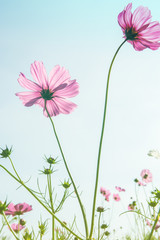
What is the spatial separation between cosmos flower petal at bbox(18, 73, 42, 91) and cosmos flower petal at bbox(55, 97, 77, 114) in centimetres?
9

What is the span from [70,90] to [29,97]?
0.50ft

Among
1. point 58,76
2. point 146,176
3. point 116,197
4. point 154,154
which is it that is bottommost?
point 116,197

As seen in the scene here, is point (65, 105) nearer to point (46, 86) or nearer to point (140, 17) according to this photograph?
point (46, 86)

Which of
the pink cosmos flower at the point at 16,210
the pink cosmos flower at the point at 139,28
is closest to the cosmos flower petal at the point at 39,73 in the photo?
the pink cosmos flower at the point at 139,28

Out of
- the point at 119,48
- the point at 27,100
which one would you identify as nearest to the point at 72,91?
the point at 27,100

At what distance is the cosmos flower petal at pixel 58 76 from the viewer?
0.96 metres

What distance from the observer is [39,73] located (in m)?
0.96

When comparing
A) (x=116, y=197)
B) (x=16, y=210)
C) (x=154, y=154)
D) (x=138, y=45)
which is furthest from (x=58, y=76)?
(x=116, y=197)

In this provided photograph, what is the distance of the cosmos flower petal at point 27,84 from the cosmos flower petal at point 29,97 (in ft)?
0.07

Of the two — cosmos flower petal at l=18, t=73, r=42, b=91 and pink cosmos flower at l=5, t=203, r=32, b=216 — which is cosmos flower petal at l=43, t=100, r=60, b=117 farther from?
pink cosmos flower at l=5, t=203, r=32, b=216

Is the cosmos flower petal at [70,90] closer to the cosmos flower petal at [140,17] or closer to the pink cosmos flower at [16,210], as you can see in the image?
the cosmos flower petal at [140,17]

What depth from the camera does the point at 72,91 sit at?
96 cm

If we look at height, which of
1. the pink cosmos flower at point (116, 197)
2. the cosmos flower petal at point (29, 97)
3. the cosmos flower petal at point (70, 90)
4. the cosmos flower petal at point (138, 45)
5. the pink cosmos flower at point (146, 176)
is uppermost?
the cosmos flower petal at point (138, 45)

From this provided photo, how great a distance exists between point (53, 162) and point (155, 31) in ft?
2.14
